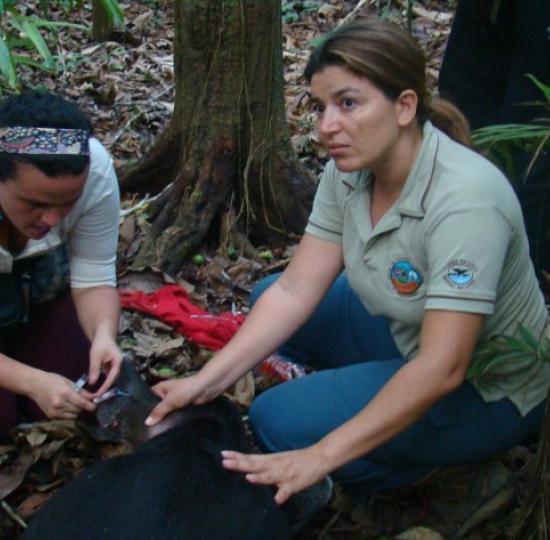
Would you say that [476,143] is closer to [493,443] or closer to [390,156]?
[390,156]

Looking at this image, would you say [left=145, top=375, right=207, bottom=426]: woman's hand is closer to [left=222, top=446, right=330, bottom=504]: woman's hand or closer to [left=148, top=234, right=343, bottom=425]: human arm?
[left=148, top=234, right=343, bottom=425]: human arm

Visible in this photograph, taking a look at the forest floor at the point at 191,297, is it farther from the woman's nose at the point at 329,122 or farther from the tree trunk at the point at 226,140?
the woman's nose at the point at 329,122

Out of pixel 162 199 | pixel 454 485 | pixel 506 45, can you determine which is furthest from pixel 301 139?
pixel 454 485

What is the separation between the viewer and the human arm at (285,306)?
2510 millimetres

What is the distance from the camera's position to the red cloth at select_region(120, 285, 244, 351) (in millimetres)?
3428

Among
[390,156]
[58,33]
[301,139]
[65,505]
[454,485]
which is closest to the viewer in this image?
[65,505]

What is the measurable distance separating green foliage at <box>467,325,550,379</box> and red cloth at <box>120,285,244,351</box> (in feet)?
4.36

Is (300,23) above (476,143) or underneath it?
underneath

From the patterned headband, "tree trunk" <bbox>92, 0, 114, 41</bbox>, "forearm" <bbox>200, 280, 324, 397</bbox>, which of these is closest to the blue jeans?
"forearm" <bbox>200, 280, 324, 397</bbox>

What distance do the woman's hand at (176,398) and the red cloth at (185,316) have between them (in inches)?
41.0

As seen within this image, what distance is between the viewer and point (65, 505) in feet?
6.70

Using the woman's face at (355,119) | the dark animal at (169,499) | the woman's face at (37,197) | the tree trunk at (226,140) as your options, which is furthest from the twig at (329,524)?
the tree trunk at (226,140)

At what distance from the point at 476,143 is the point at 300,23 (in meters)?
5.17

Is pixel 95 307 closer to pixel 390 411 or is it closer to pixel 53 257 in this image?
pixel 53 257
